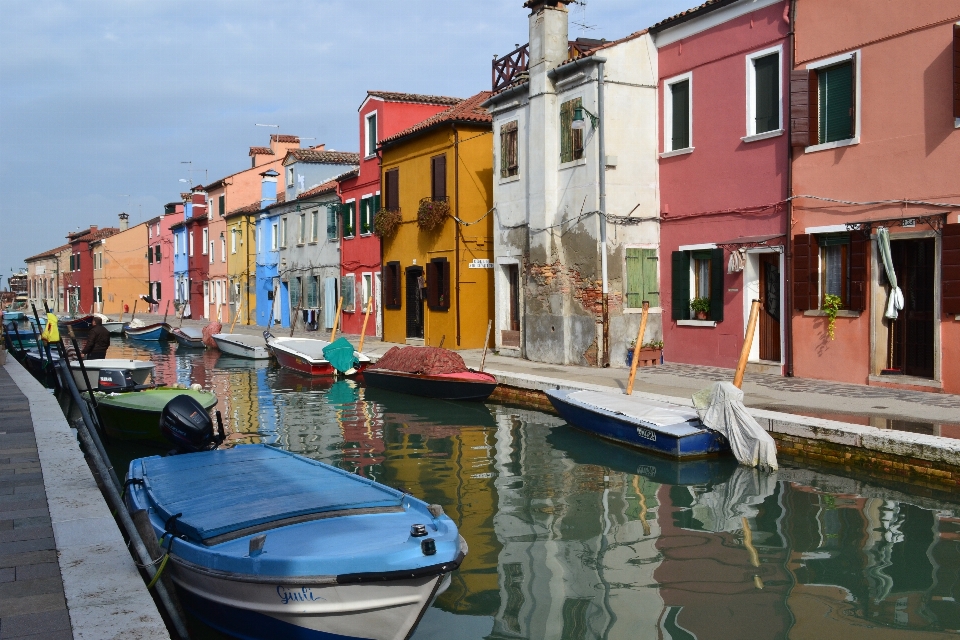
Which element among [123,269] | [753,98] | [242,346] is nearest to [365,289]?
[242,346]

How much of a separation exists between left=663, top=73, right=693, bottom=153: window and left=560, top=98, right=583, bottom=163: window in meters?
1.74

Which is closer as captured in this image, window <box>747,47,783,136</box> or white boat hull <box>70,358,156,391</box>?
window <box>747,47,783,136</box>

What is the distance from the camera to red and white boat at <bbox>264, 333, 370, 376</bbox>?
21.7 metres

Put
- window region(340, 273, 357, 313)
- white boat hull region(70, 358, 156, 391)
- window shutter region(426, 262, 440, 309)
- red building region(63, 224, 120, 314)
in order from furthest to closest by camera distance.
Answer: red building region(63, 224, 120, 314) < window region(340, 273, 357, 313) < window shutter region(426, 262, 440, 309) < white boat hull region(70, 358, 156, 391)

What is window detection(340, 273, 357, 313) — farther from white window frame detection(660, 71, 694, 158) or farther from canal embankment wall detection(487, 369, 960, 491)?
canal embankment wall detection(487, 369, 960, 491)

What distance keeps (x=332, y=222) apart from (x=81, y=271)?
4564cm

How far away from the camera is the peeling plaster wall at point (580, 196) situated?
17.9 meters

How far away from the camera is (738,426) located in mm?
10797

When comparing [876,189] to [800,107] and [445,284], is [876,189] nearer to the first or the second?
[800,107]

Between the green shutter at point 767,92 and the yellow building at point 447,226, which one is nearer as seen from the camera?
the green shutter at point 767,92

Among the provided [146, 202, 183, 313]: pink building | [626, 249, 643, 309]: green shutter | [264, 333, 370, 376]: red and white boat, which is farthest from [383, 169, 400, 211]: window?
[146, 202, 183, 313]: pink building

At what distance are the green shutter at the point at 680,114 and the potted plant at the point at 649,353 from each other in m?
4.00

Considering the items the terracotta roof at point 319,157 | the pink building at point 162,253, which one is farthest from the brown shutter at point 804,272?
the pink building at point 162,253

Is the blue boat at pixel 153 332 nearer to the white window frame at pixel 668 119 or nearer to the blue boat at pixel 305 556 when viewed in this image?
the white window frame at pixel 668 119
